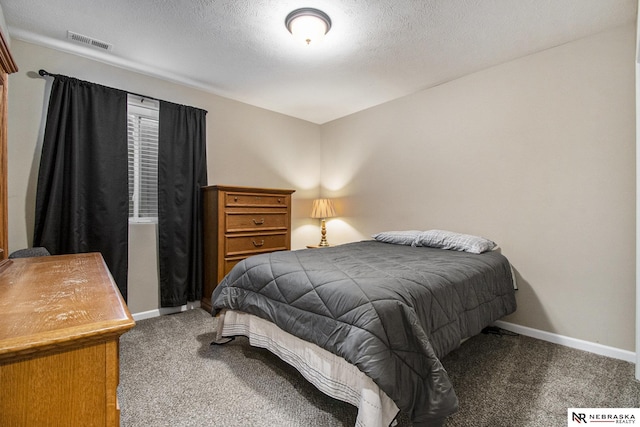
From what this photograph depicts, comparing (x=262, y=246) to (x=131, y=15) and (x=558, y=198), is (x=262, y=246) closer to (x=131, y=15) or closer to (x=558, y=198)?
(x=131, y=15)

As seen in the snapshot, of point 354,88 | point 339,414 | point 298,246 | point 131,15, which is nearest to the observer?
point 339,414

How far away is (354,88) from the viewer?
3281 mm

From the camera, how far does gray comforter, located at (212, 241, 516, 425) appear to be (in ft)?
4.02

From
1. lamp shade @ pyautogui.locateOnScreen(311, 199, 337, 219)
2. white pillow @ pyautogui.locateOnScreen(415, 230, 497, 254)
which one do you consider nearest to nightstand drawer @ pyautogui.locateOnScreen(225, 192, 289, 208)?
lamp shade @ pyautogui.locateOnScreen(311, 199, 337, 219)

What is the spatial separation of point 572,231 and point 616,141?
2.30 feet

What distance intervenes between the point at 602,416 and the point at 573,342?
39.1 inches

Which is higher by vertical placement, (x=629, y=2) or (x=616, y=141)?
(x=629, y=2)

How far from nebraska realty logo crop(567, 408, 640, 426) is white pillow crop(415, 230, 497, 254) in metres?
1.15

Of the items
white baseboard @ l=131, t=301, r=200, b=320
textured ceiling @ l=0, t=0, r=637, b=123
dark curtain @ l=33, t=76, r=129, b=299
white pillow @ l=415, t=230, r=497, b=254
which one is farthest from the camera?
white baseboard @ l=131, t=301, r=200, b=320

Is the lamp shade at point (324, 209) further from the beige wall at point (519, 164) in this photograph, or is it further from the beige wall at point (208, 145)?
the beige wall at point (519, 164)

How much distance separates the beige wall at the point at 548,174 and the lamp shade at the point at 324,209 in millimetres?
1052

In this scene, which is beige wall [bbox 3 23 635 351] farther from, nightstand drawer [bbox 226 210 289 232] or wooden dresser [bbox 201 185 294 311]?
nightstand drawer [bbox 226 210 289 232]

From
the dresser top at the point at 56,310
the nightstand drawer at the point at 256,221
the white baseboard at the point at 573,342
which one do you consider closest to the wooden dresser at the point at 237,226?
the nightstand drawer at the point at 256,221

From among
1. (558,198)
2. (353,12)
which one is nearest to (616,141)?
(558,198)
